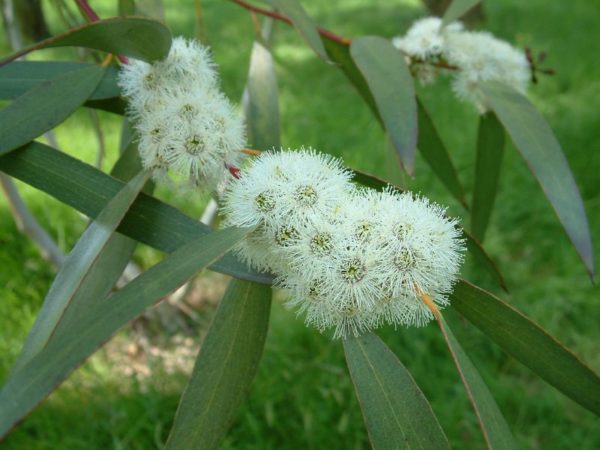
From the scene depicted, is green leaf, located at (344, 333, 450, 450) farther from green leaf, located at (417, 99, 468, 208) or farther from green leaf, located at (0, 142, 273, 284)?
A: green leaf, located at (417, 99, 468, 208)

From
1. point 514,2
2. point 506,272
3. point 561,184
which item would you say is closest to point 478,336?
point 506,272

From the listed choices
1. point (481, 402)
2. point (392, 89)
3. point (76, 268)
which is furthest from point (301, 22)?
point (481, 402)

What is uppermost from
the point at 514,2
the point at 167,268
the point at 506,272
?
the point at 514,2

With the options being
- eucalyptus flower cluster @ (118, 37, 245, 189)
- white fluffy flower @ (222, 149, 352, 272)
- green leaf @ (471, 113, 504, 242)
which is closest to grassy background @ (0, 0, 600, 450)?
eucalyptus flower cluster @ (118, 37, 245, 189)

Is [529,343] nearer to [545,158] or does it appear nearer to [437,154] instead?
[545,158]

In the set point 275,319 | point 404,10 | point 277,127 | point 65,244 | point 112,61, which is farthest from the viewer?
point 404,10

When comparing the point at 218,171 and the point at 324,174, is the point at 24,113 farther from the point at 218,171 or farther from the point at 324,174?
the point at 324,174

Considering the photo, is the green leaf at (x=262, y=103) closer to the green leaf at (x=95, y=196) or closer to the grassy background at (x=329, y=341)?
the grassy background at (x=329, y=341)
